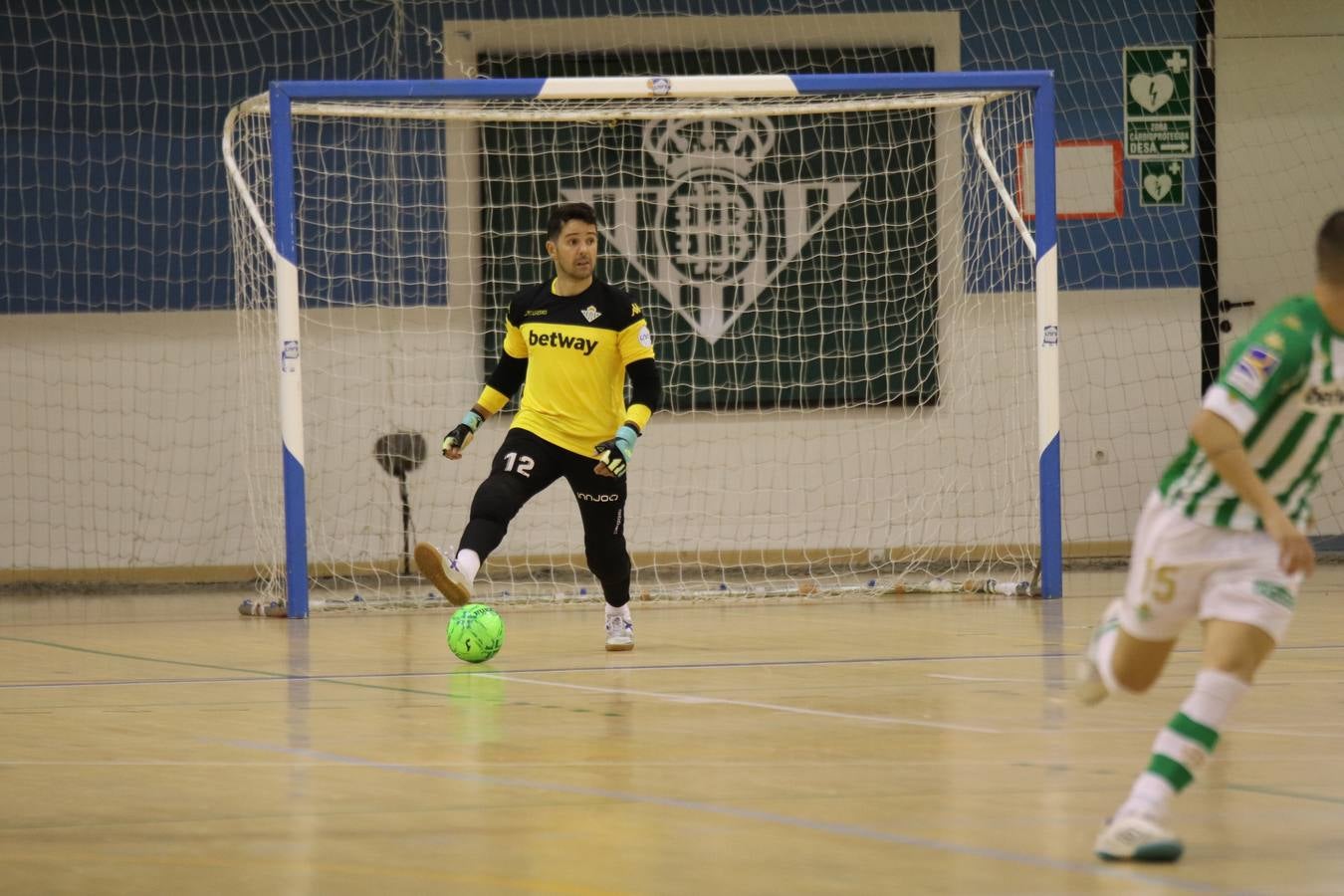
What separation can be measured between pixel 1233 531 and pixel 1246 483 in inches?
6.5

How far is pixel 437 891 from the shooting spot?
12.0 feet

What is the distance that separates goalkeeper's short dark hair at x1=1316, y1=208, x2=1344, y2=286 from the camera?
409cm

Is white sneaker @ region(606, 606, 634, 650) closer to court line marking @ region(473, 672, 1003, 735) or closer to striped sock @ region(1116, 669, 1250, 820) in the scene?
court line marking @ region(473, 672, 1003, 735)

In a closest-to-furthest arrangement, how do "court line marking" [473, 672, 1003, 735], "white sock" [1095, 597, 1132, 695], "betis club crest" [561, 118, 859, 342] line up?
"white sock" [1095, 597, 1132, 695] < "court line marking" [473, 672, 1003, 735] < "betis club crest" [561, 118, 859, 342]

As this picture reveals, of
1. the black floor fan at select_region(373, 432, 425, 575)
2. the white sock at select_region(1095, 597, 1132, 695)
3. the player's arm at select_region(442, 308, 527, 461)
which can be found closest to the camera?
the white sock at select_region(1095, 597, 1132, 695)

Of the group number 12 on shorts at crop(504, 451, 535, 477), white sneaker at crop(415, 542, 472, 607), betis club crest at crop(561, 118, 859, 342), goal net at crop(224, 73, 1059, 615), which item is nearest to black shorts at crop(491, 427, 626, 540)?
number 12 on shorts at crop(504, 451, 535, 477)

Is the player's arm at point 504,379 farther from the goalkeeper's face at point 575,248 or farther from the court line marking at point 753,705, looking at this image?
the court line marking at point 753,705

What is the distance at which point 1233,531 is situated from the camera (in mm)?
4125

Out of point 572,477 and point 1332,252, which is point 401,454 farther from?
point 1332,252

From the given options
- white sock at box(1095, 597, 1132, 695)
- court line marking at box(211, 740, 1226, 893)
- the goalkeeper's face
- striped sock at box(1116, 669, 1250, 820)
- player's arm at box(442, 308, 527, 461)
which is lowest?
court line marking at box(211, 740, 1226, 893)

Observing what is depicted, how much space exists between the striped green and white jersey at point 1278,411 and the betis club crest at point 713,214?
10.3 m

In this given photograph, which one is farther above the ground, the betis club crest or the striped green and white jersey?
the betis club crest

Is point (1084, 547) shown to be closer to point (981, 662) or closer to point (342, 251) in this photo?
point (342, 251)

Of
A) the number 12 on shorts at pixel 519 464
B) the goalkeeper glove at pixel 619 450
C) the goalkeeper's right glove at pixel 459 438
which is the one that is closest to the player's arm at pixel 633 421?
the goalkeeper glove at pixel 619 450
